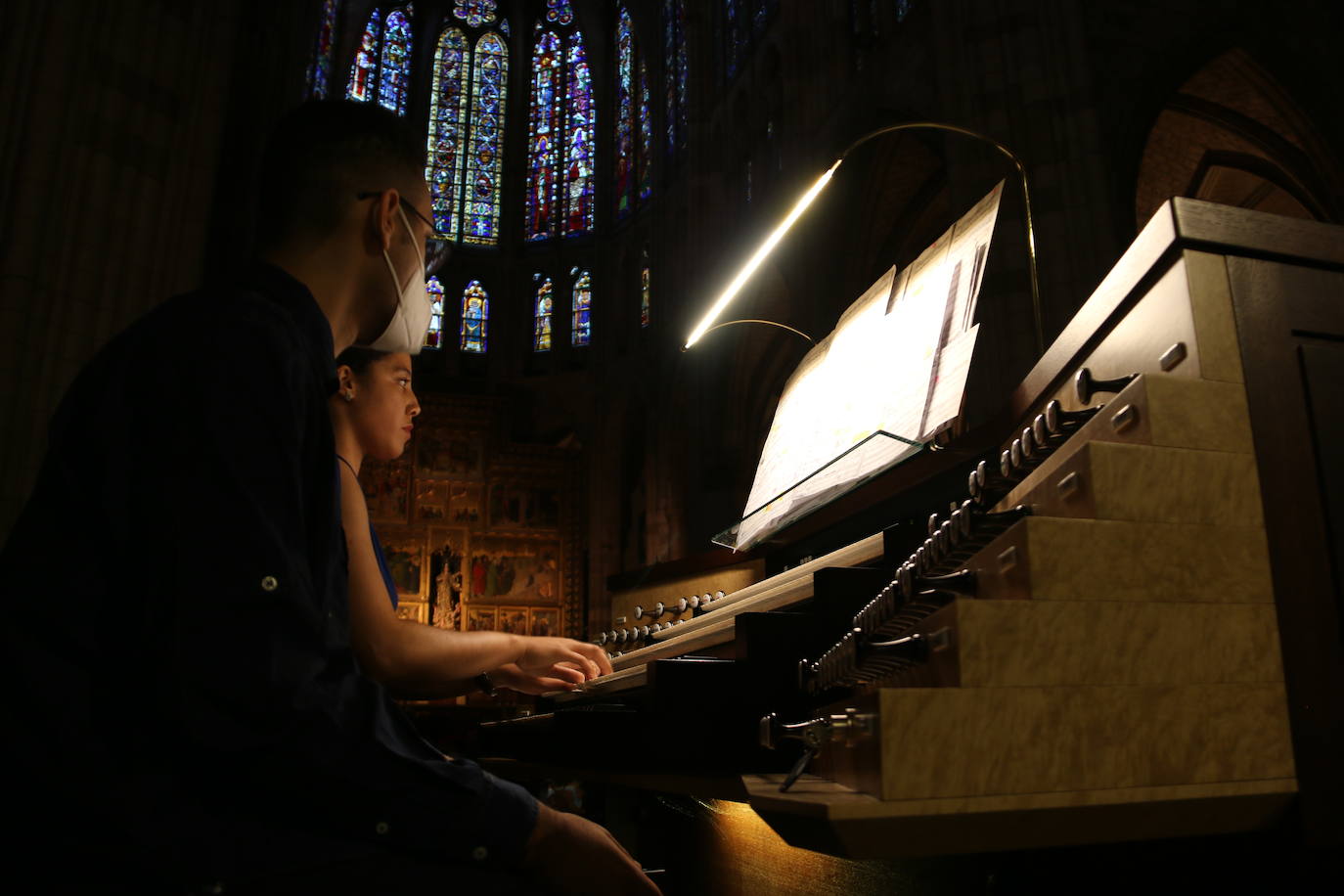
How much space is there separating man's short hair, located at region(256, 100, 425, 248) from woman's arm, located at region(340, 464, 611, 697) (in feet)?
2.12

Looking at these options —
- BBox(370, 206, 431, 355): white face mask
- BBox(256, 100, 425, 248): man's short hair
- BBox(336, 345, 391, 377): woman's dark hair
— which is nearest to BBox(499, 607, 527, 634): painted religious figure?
BBox(336, 345, 391, 377): woman's dark hair

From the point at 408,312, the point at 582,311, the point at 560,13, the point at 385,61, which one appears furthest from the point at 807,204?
the point at 560,13

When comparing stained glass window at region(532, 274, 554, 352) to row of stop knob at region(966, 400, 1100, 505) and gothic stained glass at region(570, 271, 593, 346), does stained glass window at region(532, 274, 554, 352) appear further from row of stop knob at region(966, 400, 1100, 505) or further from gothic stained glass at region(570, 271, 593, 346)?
row of stop knob at region(966, 400, 1100, 505)

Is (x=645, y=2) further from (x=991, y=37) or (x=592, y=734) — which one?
(x=592, y=734)

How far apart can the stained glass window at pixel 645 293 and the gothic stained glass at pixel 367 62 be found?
6.97m

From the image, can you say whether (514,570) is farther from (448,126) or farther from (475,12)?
(475,12)

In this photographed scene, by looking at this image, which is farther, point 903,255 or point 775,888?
point 903,255

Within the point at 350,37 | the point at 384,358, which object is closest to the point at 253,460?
the point at 384,358

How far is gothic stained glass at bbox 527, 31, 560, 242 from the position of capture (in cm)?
1861

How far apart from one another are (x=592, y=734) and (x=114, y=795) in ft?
4.05

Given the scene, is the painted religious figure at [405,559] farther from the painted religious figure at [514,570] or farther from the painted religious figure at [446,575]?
the painted religious figure at [514,570]

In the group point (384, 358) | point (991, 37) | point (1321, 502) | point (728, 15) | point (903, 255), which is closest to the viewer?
point (1321, 502)

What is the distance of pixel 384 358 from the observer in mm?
2420

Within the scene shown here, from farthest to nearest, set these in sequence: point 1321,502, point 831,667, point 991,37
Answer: point 991,37, point 831,667, point 1321,502
